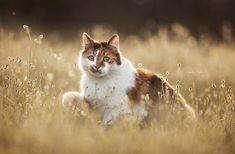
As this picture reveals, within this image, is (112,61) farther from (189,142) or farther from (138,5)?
(138,5)

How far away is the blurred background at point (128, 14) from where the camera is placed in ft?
64.2

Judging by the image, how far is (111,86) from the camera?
5.90 metres

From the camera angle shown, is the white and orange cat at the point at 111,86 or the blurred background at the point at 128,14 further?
the blurred background at the point at 128,14

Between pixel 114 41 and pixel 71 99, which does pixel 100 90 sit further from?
pixel 114 41

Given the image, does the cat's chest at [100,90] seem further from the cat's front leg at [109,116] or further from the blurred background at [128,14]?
the blurred background at [128,14]

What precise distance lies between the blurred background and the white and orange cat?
41.8 ft

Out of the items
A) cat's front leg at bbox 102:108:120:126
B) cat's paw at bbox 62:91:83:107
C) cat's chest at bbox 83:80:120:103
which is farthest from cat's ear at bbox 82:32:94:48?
cat's front leg at bbox 102:108:120:126

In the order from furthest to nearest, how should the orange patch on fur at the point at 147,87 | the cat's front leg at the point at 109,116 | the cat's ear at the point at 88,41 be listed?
the cat's ear at the point at 88,41 → the orange patch on fur at the point at 147,87 → the cat's front leg at the point at 109,116

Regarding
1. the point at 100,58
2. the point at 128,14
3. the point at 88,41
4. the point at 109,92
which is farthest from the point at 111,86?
the point at 128,14

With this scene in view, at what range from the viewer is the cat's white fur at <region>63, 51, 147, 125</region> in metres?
5.77

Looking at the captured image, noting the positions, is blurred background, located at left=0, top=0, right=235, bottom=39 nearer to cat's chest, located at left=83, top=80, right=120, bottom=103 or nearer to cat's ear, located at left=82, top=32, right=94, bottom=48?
cat's ear, located at left=82, top=32, right=94, bottom=48

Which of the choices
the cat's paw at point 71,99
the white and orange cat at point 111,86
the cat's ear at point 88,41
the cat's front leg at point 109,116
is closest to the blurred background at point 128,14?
the cat's ear at point 88,41

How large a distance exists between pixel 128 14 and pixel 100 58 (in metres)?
15.8

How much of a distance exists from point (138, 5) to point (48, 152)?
1754 cm
